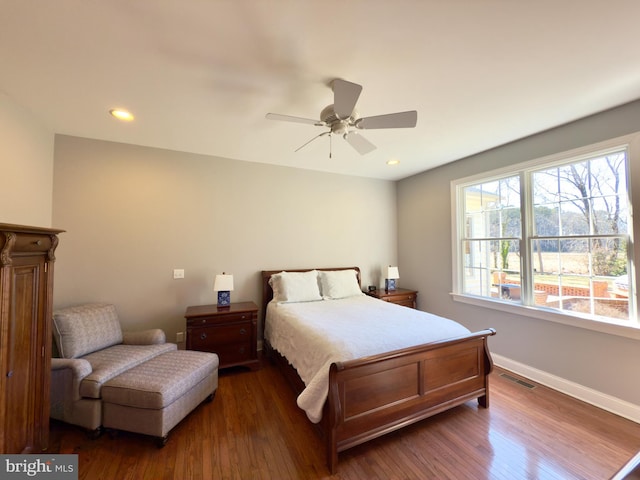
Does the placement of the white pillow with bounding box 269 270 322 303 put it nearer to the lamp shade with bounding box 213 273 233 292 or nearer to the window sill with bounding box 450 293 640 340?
the lamp shade with bounding box 213 273 233 292

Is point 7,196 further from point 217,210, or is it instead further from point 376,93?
point 376,93

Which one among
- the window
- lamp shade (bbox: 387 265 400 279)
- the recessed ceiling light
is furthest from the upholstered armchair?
the window

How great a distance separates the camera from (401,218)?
4535 mm

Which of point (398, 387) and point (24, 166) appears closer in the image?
point (398, 387)

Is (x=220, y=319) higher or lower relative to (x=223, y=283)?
lower

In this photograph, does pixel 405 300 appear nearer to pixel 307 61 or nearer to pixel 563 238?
pixel 563 238

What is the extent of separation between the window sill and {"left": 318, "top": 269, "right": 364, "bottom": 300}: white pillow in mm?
1489

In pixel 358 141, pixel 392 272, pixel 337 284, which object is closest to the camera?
pixel 358 141

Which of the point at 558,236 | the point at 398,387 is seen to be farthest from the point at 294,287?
the point at 558,236

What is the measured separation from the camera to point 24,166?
2.29 metres

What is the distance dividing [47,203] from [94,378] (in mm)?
1920

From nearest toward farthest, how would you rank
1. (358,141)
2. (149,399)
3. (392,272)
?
(149,399) → (358,141) → (392,272)

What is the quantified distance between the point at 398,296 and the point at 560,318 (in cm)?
185

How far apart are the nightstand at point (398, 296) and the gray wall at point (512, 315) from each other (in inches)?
6.5
